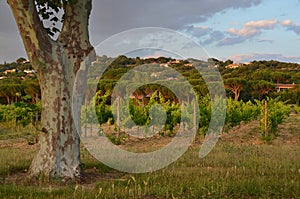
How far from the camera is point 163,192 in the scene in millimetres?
4852

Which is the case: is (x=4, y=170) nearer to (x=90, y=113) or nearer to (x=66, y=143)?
(x=66, y=143)

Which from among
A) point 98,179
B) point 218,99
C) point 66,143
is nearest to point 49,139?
point 66,143

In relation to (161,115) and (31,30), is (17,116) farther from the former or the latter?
(31,30)

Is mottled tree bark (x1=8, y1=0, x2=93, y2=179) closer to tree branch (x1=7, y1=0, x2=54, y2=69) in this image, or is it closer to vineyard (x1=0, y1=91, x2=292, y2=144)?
tree branch (x1=7, y1=0, x2=54, y2=69)

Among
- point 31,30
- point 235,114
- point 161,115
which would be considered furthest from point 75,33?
point 235,114

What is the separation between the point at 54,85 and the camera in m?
6.46

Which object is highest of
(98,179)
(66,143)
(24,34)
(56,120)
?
(24,34)

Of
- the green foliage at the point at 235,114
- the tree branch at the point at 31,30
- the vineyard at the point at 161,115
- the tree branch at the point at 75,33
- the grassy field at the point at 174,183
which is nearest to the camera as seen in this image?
the grassy field at the point at 174,183

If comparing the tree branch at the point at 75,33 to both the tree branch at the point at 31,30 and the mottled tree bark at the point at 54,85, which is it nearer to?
the mottled tree bark at the point at 54,85

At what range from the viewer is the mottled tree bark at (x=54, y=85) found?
20.5ft

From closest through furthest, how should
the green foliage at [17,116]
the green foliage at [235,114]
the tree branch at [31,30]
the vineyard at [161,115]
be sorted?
the tree branch at [31,30], the vineyard at [161,115], the green foliage at [235,114], the green foliage at [17,116]

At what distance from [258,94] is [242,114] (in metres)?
31.8

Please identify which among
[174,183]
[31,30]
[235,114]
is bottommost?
[174,183]

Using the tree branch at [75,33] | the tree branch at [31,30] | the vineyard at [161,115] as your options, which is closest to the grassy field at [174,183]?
the tree branch at [31,30]
